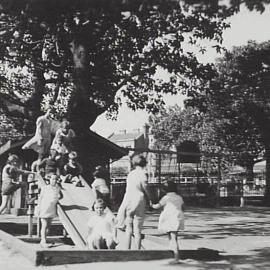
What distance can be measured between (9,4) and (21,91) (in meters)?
14.6

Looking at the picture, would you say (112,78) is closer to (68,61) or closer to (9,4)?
(68,61)

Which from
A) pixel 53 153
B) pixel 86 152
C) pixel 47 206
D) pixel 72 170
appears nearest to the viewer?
pixel 47 206

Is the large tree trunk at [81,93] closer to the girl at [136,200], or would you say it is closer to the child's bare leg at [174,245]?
the girl at [136,200]

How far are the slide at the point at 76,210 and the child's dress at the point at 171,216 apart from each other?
204 cm

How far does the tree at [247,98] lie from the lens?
31.8 metres

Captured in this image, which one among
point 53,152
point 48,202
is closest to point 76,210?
point 48,202

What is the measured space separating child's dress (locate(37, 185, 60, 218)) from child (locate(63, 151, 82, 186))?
2.79 m

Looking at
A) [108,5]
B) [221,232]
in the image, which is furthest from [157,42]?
[221,232]

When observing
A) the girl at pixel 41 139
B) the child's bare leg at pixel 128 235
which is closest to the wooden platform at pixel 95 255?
the child's bare leg at pixel 128 235

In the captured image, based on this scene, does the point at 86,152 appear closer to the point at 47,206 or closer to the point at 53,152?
the point at 53,152

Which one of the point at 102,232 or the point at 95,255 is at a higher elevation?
the point at 102,232

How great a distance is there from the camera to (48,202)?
11.0 metres

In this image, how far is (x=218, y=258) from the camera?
934cm

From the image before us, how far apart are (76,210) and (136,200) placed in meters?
3.33
